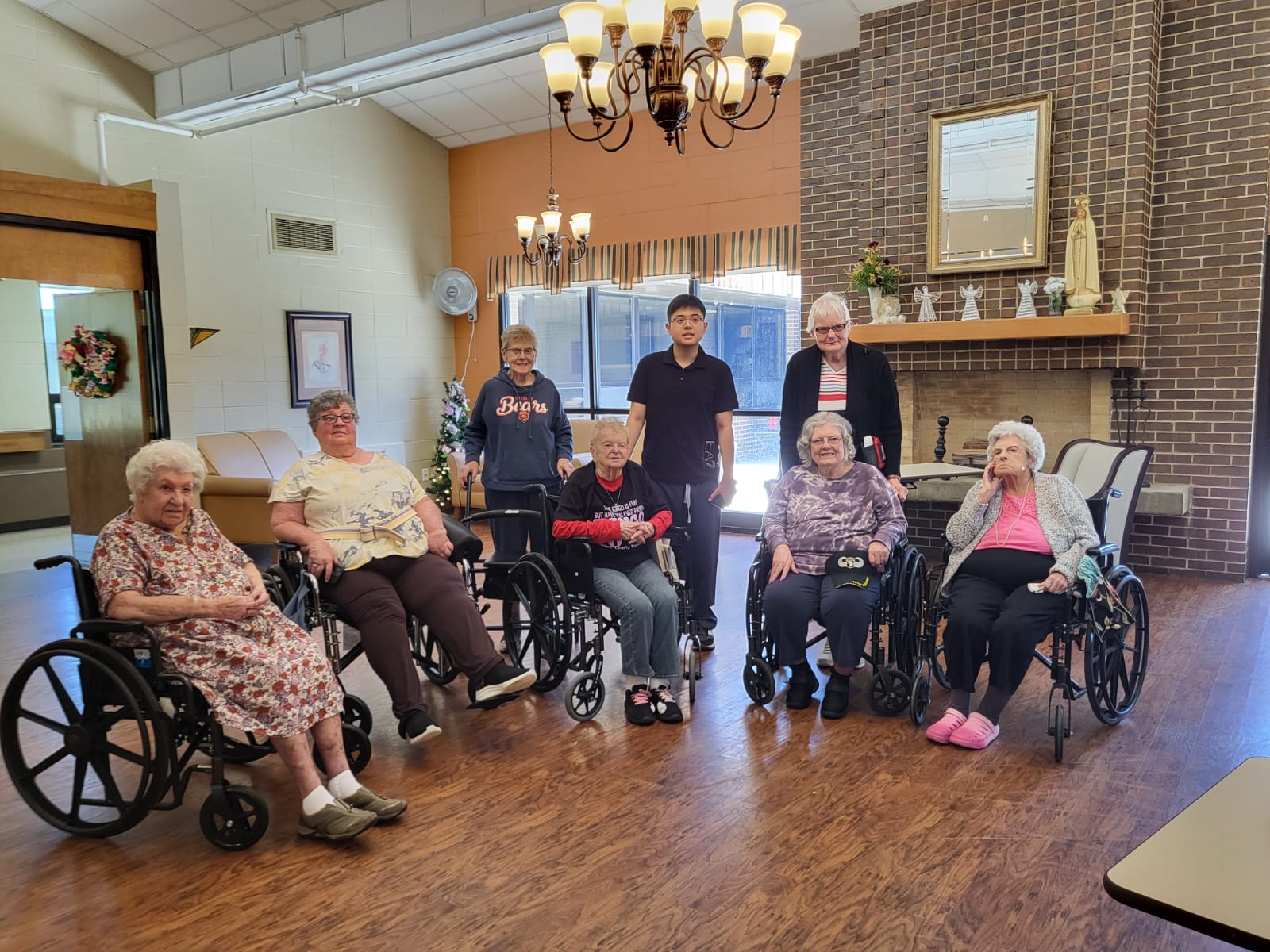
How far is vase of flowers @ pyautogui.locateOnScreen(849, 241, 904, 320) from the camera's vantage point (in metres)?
6.11

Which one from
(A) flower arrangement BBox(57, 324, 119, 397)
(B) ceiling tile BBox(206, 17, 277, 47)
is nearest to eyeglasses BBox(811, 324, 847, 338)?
(B) ceiling tile BBox(206, 17, 277, 47)

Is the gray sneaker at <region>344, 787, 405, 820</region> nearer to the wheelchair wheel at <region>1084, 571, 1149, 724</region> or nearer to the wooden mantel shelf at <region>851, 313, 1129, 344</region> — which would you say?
the wheelchair wheel at <region>1084, 571, 1149, 724</region>

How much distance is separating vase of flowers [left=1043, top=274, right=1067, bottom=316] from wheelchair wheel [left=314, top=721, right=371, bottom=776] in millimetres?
4577

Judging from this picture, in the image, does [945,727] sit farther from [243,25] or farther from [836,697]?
[243,25]

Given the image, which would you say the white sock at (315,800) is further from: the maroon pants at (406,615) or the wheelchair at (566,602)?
the wheelchair at (566,602)

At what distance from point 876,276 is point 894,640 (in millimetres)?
3392

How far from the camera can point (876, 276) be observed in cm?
612

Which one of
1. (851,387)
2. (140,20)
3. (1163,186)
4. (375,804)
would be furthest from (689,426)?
(140,20)

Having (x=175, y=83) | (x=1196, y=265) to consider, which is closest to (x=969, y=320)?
(x=1196, y=265)

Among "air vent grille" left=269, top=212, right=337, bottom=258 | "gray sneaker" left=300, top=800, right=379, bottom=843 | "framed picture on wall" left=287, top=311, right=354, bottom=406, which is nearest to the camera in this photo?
"gray sneaker" left=300, top=800, right=379, bottom=843

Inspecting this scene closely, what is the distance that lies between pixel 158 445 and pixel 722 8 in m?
2.40

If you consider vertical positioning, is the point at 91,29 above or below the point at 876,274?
above

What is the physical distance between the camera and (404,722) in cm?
293

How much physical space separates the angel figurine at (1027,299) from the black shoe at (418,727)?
4.38 meters
